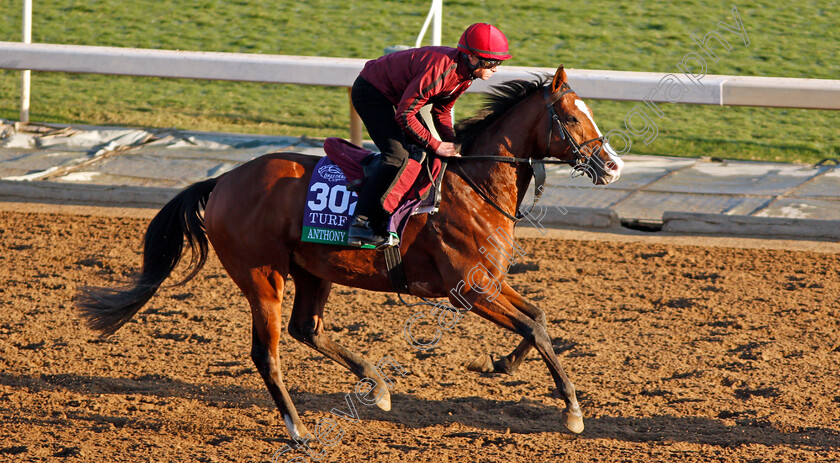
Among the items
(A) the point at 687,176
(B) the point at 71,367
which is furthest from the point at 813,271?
(B) the point at 71,367

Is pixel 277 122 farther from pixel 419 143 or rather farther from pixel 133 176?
pixel 419 143

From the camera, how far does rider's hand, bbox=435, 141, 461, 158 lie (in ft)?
14.4

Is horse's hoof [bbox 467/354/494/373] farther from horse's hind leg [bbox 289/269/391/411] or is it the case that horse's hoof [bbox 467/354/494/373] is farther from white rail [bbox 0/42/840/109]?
white rail [bbox 0/42/840/109]

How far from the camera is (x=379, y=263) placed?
14.7 feet

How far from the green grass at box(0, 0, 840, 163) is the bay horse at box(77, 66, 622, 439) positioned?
697 cm

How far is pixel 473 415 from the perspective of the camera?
4.56 meters

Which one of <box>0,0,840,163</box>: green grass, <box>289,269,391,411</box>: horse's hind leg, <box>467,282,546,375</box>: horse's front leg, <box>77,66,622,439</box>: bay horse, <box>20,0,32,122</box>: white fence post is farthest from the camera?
<box>0,0,840,163</box>: green grass

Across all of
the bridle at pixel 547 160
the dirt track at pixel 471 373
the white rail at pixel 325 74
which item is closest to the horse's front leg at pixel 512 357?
the dirt track at pixel 471 373

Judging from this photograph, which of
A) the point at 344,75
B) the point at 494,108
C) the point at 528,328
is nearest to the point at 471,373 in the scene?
the point at 528,328

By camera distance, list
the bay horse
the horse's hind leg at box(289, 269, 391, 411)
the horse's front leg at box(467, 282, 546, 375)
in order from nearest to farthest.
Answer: the bay horse, the horse's front leg at box(467, 282, 546, 375), the horse's hind leg at box(289, 269, 391, 411)

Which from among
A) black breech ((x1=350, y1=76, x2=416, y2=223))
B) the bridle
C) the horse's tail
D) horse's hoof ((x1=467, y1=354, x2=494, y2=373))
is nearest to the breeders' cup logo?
black breech ((x1=350, y1=76, x2=416, y2=223))

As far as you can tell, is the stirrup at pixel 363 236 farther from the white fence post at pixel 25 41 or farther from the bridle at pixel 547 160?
the white fence post at pixel 25 41

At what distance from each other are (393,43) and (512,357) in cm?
1128

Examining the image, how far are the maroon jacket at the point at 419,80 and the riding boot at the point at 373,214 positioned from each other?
0.82 ft
